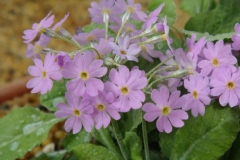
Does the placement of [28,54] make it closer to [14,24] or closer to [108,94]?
[108,94]

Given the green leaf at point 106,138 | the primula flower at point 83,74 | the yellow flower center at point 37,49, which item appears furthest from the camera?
the green leaf at point 106,138

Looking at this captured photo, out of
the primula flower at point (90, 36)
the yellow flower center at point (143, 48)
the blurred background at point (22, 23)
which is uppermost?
the primula flower at point (90, 36)

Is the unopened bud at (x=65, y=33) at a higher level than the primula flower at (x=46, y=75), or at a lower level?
higher

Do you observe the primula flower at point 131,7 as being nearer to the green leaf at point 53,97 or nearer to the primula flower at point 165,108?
the primula flower at point 165,108

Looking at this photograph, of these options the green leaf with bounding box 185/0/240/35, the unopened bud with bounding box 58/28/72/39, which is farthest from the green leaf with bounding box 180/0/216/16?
the unopened bud with bounding box 58/28/72/39

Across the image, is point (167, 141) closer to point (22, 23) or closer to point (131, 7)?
A: point (131, 7)

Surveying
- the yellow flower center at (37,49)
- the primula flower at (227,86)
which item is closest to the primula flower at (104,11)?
the yellow flower center at (37,49)
